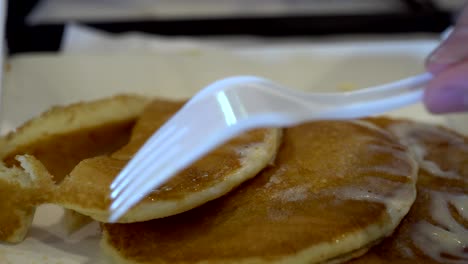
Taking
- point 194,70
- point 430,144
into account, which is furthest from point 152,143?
point 194,70

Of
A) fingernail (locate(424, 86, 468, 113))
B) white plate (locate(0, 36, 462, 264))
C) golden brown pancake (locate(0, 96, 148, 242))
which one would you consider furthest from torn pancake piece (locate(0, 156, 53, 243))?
fingernail (locate(424, 86, 468, 113))

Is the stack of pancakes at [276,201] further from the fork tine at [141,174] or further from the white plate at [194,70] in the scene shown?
the white plate at [194,70]

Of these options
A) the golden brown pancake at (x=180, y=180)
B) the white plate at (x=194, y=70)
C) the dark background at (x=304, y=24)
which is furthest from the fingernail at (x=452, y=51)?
the dark background at (x=304, y=24)

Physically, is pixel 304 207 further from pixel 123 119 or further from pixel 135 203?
pixel 123 119

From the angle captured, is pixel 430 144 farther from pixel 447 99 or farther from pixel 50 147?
pixel 50 147

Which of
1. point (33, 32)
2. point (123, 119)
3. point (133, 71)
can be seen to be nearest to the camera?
point (123, 119)

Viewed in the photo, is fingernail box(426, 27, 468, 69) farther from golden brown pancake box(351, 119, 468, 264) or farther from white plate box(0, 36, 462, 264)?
white plate box(0, 36, 462, 264)

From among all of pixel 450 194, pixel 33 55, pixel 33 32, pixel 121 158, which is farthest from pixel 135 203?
pixel 33 32

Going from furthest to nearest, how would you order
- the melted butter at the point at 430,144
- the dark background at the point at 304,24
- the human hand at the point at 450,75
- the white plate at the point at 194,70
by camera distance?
the dark background at the point at 304,24, the white plate at the point at 194,70, the melted butter at the point at 430,144, the human hand at the point at 450,75
